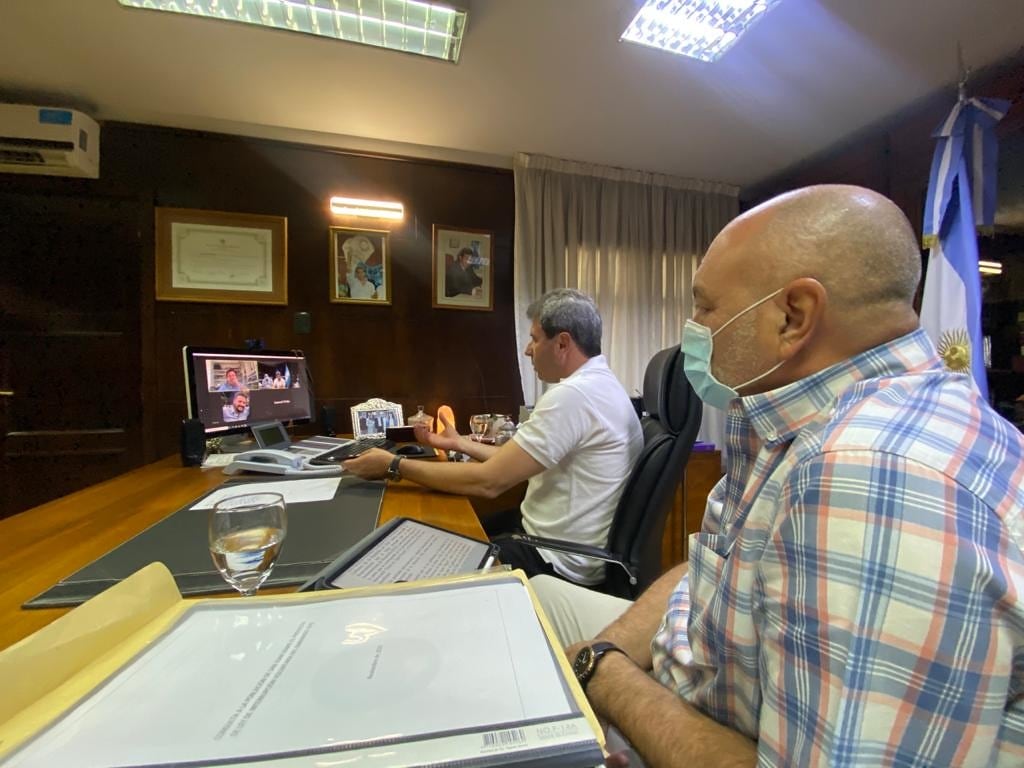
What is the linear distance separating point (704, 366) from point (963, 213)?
78.0 inches

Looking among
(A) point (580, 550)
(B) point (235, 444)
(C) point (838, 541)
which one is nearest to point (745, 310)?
(C) point (838, 541)

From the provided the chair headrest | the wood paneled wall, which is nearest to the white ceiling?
the wood paneled wall

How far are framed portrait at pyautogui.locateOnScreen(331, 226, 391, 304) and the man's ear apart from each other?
2.36 metres

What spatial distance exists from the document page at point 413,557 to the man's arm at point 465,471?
0.34 metres

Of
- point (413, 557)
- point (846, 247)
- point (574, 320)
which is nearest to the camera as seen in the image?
point (846, 247)

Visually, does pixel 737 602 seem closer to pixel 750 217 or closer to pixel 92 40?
pixel 750 217

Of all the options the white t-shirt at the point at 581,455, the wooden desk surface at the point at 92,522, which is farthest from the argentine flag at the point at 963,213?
the wooden desk surface at the point at 92,522

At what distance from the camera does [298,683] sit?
356mm

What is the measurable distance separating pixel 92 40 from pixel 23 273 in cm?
128

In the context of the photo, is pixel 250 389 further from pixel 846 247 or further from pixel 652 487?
pixel 846 247

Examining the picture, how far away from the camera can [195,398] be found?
1.58 meters

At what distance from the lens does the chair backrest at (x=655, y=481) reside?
1.22m

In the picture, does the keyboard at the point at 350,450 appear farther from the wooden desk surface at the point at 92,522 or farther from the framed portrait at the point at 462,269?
the framed portrait at the point at 462,269

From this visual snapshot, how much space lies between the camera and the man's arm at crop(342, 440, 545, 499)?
1.25m
